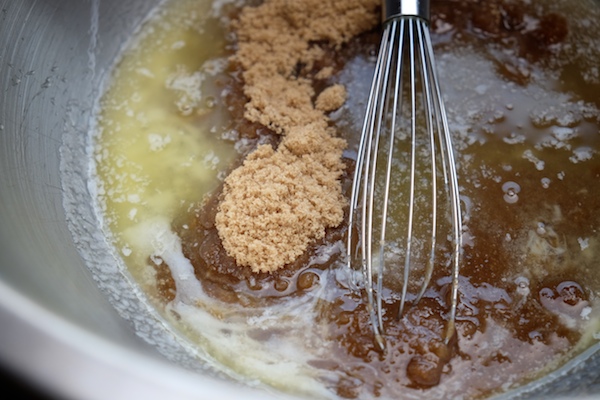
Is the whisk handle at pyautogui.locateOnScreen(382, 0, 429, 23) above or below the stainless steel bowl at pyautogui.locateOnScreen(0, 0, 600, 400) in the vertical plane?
above

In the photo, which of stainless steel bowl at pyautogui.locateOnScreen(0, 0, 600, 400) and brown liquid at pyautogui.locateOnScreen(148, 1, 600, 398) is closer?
stainless steel bowl at pyautogui.locateOnScreen(0, 0, 600, 400)

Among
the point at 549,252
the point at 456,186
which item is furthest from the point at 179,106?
the point at 549,252

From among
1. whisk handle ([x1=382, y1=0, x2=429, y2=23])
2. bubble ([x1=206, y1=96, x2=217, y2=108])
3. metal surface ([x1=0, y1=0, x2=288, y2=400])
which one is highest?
whisk handle ([x1=382, y1=0, x2=429, y2=23])

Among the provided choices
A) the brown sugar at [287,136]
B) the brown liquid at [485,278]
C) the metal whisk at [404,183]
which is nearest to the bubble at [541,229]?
the brown liquid at [485,278]

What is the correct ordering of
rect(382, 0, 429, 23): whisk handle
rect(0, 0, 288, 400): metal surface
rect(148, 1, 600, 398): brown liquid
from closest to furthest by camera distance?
rect(0, 0, 288, 400): metal surface → rect(148, 1, 600, 398): brown liquid → rect(382, 0, 429, 23): whisk handle

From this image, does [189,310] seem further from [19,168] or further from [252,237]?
[19,168]

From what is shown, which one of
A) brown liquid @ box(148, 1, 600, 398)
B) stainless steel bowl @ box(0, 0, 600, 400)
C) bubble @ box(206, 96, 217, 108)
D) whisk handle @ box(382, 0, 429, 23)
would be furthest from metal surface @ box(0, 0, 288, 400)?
whisk handle @ box(382, 0, 429, 23)

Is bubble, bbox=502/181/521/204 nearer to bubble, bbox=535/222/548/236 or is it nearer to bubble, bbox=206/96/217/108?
bubble, bbox=535/222/548/236

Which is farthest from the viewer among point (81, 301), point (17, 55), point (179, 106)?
point (179, 106)

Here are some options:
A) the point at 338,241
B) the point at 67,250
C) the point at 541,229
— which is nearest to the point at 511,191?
the point at 541,229

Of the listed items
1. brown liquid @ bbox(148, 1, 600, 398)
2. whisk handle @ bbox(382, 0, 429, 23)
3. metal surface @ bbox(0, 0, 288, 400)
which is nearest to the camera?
metal surface @ bbox(0, 0, 288, 400)
